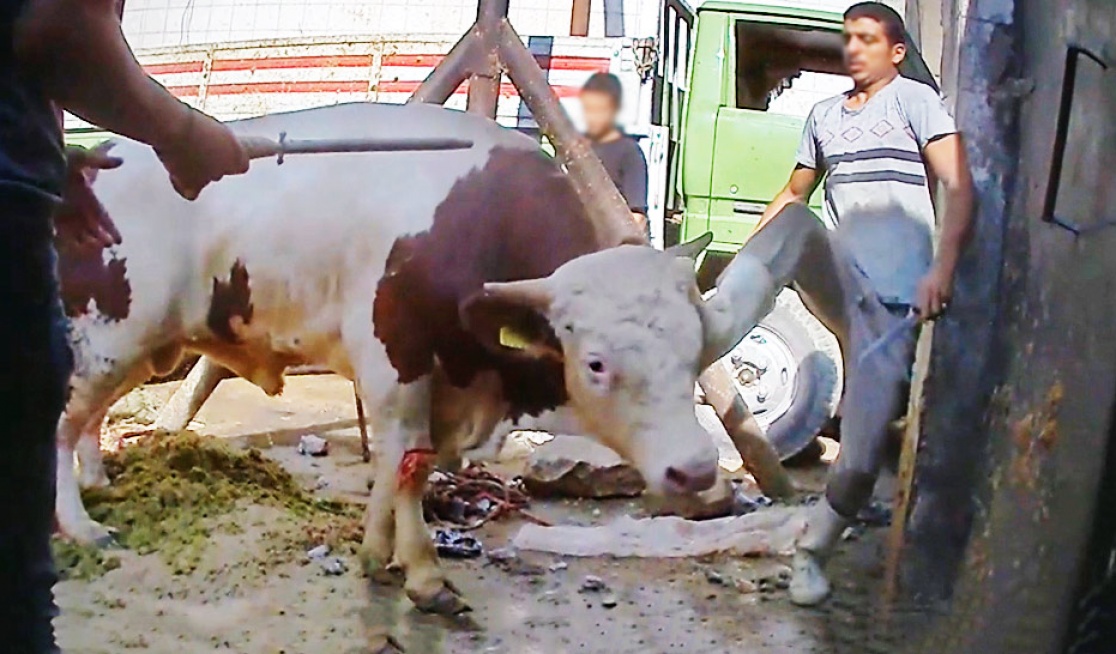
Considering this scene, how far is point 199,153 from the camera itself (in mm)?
1140

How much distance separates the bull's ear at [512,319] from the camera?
2.21 m

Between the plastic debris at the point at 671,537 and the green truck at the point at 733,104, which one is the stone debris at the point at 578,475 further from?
the green truck at the point at 733,104

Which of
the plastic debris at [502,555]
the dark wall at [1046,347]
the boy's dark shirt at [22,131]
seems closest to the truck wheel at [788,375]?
the plastic debris at [502,555]

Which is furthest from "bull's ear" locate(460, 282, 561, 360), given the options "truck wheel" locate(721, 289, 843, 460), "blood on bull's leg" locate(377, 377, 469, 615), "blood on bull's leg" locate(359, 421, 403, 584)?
"truck wheel" locate(721, 289, 843, 460)

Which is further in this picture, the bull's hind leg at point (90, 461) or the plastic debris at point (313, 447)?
the plastic debris at point (313, 447)

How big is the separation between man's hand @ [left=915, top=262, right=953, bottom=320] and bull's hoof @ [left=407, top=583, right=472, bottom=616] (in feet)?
3.61

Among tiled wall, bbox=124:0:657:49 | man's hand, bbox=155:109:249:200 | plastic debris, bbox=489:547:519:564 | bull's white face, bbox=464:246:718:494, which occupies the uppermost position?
tiled wall, bbox=124:0:657:49

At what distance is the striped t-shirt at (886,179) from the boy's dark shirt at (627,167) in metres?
0.64

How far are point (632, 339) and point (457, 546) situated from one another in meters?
0.99

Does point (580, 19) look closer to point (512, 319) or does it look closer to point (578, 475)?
point (578, 475)

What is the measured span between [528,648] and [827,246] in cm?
95

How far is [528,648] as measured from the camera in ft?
7.21

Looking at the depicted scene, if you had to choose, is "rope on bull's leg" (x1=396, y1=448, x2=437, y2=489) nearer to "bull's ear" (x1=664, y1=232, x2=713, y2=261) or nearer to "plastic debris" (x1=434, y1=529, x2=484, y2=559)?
"plastic debris" (x1=434, y1=529, x2=484, y2=559)

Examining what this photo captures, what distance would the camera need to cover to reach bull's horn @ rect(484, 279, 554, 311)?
7.22 feet
